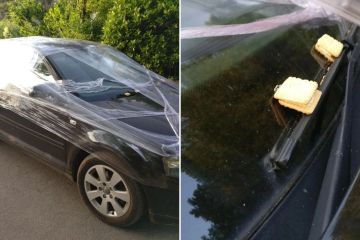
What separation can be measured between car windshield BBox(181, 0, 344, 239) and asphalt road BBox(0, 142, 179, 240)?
0.17 m

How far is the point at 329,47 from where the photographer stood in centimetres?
162

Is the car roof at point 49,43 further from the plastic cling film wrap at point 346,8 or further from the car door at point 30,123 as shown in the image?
the plastic cling film wrap at point 346,8

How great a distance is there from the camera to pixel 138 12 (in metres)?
1.44

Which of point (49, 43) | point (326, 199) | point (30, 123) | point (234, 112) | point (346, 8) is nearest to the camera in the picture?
point (326, 199)

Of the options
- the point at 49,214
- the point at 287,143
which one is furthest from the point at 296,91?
the point at 49,214

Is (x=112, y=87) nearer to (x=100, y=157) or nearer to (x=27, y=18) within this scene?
(x=100, y=157)

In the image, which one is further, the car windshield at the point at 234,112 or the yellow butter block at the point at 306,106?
the yellow butter block at the point at 306,106

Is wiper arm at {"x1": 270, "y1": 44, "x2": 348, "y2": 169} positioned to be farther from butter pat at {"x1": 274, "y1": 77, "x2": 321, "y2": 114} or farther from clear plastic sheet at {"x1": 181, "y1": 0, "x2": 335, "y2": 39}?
clear plastic sheet at {"x1": 181, "y1": 0, "x2": 335, "y2": 39}

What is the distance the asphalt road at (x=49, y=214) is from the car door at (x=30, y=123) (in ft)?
0.34

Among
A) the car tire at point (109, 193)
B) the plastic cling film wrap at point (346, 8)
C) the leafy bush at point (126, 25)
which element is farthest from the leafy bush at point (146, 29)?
the plastic cling film wrap at point (346, 8)

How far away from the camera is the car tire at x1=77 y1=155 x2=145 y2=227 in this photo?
3.72 feet

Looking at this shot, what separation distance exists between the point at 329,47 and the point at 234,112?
64cm

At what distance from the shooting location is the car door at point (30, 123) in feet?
4.55

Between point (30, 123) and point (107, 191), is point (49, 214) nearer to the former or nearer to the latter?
point (107, 191)
